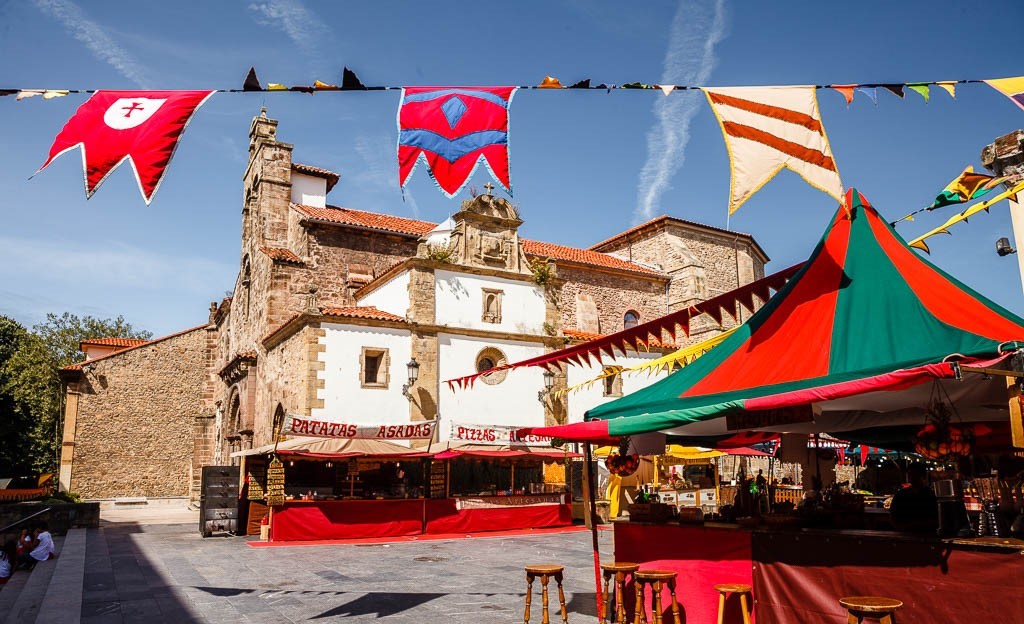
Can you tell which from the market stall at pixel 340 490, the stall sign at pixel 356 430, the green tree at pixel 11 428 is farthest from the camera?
the green tree at pixel 11 428

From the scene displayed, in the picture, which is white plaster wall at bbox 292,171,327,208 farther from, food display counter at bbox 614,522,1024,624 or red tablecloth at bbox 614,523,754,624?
red tablecloth at bbox 614,523,754,624

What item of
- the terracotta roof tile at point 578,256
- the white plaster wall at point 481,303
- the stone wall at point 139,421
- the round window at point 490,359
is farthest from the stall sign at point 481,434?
the stone wall at point 139,421

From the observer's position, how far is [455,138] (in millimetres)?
7047

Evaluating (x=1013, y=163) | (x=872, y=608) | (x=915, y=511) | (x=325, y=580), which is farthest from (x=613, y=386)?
(x=872, y=608)

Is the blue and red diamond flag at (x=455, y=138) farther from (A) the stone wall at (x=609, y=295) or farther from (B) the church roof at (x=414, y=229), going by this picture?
(A) the stone wall at (x=609, y=295)

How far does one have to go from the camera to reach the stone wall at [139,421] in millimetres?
28969

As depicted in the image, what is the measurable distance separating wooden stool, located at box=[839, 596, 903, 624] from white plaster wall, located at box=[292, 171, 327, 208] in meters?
25.4

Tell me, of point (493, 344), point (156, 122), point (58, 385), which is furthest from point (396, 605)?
point (58, 385)

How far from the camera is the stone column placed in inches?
515

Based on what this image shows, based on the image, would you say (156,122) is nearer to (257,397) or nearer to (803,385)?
(803,385)

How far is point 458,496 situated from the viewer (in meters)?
19.3

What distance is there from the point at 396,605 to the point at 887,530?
18.7 feet

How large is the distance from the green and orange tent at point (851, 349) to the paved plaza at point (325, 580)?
2.75m

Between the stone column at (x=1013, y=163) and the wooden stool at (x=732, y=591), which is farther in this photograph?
the stone column at (x=1013, y=163)
